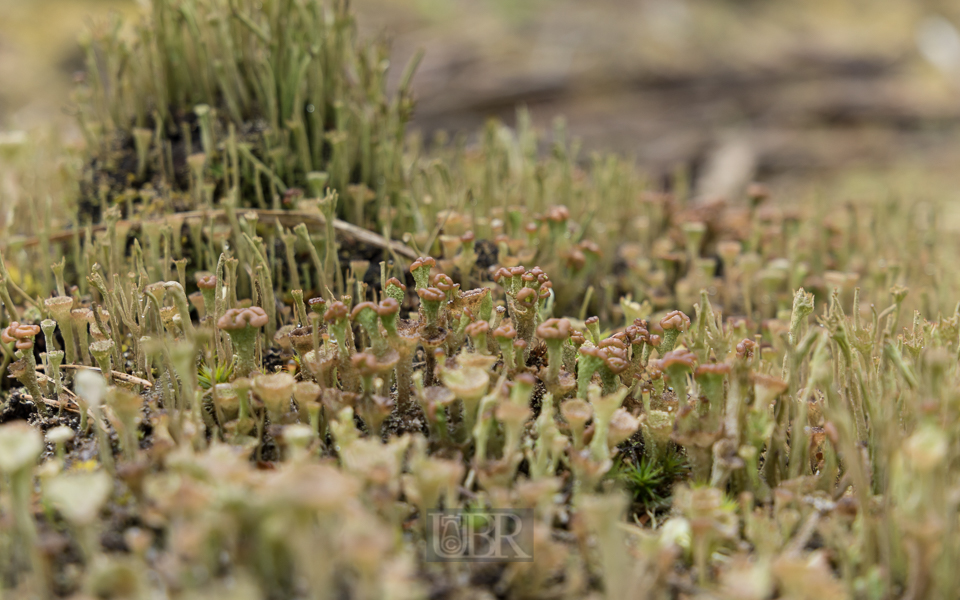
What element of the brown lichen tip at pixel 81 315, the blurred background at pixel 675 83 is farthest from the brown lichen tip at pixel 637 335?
the blurred background at pixel 675 83

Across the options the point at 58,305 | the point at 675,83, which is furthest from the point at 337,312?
the point at 675,83

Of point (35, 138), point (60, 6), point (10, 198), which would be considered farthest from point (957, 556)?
point (60, 6)

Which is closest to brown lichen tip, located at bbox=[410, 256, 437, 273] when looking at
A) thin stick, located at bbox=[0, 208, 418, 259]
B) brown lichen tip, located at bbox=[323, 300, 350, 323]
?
brown lichen tip, located at bbox=[323, 300, 350, 323]

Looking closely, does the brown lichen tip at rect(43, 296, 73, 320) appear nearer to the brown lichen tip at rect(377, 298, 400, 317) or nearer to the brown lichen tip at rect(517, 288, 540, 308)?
the brown lichen tip at rect(377, 298, 400, 317)

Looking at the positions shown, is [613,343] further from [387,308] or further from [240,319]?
[240,319]

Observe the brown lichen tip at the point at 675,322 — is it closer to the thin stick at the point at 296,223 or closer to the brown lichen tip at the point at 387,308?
the brown lichen tip at the point at 387,308

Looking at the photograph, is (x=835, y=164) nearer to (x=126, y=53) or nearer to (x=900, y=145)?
(x=900, y=145)
